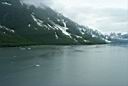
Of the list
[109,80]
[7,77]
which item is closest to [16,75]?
[7,77]

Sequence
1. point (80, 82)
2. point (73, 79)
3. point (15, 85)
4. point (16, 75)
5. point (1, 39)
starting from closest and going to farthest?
point (15, 85) → point (80, 82) → point (73, 79) → point (16, 75) → point (1, 39)

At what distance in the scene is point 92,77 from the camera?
50844 millimetres

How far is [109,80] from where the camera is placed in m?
48.2

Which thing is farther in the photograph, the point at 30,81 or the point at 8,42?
the point at 8,42

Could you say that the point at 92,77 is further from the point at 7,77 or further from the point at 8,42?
the point at 8,42

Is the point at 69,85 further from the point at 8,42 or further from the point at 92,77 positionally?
the point at 8,42

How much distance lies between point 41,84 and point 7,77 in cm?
899

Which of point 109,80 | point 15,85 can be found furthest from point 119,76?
point 15,85

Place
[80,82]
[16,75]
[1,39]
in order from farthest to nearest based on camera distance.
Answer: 1. [1,39]
2. [16,75]
3. [80,82]

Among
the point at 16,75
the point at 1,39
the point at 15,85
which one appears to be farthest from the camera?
the point at 1,39

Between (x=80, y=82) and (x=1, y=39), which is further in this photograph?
(x=1, y=39)

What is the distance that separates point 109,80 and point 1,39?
136 m

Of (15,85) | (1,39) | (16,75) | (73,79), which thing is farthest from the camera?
(1,39)

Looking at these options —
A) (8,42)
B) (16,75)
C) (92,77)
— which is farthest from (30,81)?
(8,42)
